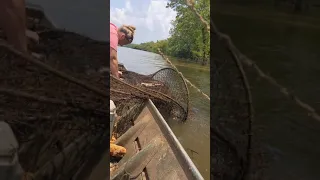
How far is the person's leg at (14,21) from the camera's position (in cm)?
64

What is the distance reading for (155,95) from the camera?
4906 mm

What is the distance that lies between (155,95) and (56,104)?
4211 millimetres

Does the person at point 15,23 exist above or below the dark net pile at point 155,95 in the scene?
above
